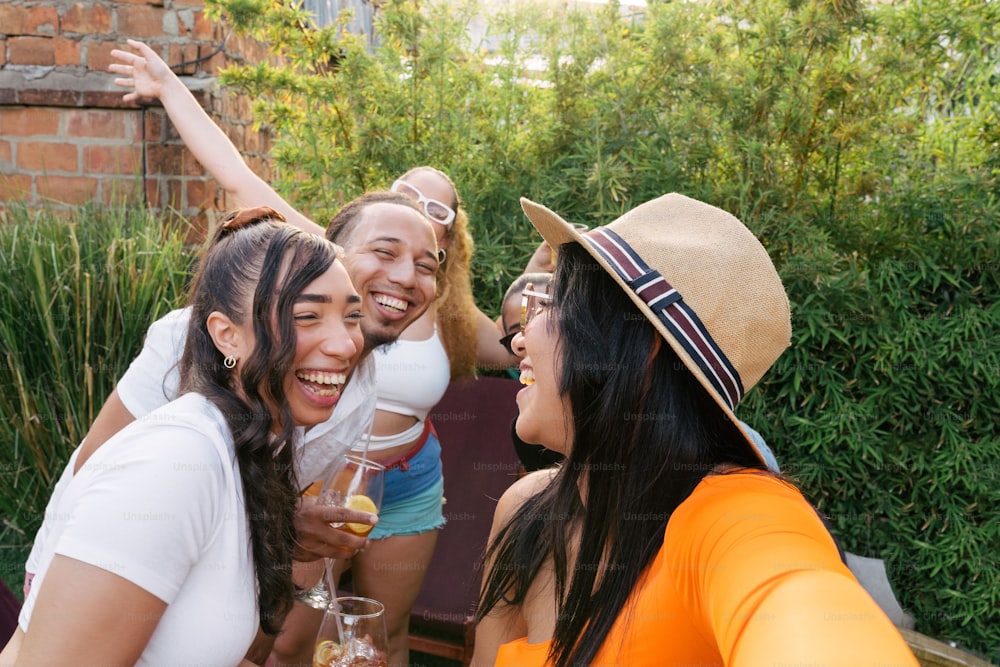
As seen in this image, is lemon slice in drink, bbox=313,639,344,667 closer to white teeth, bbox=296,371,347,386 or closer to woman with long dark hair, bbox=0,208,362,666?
woman with long dark hair, bbox=0,208,362,666

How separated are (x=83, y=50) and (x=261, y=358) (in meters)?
3.52

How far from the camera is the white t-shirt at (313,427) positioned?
1995mm

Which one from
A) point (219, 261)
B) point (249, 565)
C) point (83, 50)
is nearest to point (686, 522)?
point (249, 565)

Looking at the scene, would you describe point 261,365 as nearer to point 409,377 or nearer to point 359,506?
point 359,506

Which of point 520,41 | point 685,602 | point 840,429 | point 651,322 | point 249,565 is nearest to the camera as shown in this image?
point 685,602

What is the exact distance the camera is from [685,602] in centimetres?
120

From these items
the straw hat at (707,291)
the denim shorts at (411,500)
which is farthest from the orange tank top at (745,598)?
the denim shorts at (411,500)

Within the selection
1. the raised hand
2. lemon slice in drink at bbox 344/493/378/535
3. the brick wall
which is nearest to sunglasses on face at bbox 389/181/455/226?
the raised hand

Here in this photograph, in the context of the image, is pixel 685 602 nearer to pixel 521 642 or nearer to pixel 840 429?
pixel 521 642

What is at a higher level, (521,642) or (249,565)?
(249,565)

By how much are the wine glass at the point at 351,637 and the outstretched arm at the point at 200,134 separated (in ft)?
5.91

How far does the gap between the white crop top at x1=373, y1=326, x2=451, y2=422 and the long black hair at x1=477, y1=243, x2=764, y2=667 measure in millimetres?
1420

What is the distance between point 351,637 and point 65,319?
240 cm

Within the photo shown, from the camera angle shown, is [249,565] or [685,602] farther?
[249,565]
